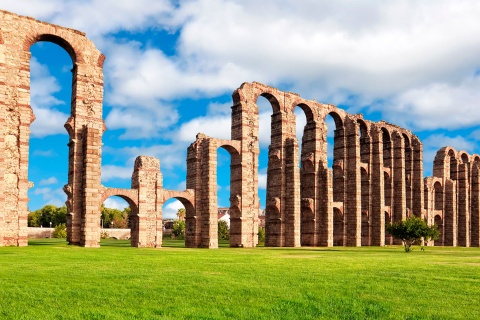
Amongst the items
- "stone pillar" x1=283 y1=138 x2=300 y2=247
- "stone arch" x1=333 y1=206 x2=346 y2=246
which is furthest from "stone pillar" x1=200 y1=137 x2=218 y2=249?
"stone arch" x1=333 y1=206 x2=346 y2=246

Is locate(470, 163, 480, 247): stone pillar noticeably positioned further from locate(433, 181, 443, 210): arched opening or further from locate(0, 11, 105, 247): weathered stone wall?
locate(0, 11, 105, 247): weathered stone wall

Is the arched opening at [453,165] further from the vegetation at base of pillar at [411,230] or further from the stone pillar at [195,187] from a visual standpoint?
the stone pillar at [195,187]

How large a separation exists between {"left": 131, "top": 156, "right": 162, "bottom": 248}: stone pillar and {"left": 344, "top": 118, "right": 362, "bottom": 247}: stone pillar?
20.3m

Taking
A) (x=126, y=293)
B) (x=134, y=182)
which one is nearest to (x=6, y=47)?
(x=134, y=182)

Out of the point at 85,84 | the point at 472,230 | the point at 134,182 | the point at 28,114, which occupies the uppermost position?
the point at 85,84

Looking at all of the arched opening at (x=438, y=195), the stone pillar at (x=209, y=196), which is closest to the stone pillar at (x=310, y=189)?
the stone pillar at (x=209, y=196)

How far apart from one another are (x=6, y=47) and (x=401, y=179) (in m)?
40.6

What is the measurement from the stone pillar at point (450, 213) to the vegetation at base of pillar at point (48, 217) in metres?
62.2

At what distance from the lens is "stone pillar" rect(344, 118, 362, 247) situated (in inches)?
1850

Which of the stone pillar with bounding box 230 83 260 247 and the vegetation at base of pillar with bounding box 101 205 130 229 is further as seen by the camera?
the vegetation at base of pillar with bounding box 101 205 130 229

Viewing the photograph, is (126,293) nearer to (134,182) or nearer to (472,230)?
(134,182)

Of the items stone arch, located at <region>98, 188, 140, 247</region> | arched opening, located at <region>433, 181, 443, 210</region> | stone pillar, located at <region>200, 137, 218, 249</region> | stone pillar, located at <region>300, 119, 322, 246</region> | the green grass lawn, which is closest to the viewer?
the green grass lawn

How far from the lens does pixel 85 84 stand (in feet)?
101

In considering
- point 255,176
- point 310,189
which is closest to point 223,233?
point 310,189
